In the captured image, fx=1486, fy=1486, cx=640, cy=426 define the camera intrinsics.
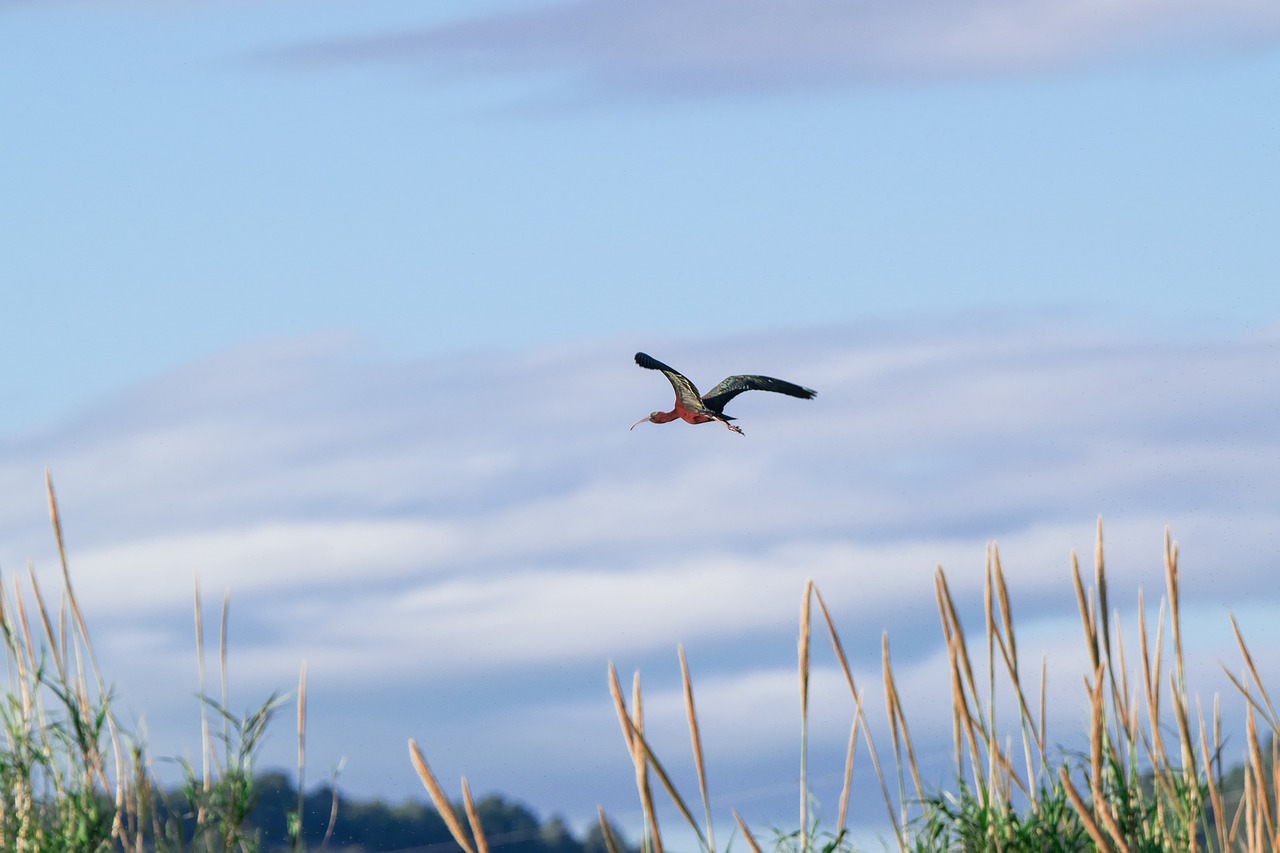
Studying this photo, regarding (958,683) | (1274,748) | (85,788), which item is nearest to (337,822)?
(85,788)

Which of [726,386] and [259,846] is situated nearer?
[259,846]

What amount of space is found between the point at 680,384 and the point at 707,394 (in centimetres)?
20

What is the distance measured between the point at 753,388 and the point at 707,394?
0.17 metres

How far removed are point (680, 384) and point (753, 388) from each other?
353 millimetres

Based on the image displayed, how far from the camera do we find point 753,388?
4.95 metres

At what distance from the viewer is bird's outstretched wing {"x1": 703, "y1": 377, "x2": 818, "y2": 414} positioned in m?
4.93

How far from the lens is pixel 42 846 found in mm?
3863

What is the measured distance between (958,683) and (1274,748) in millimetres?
859

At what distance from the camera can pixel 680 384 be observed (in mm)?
5215

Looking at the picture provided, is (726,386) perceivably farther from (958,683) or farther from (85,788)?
(85,788)

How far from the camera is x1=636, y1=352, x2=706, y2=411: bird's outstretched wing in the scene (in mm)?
5109

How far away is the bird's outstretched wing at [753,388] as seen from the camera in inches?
194

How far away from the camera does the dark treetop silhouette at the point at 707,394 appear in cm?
495

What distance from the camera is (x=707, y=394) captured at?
5039 millimetres
